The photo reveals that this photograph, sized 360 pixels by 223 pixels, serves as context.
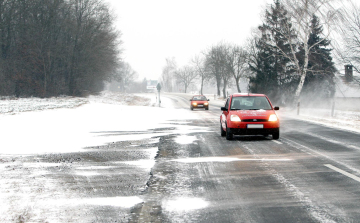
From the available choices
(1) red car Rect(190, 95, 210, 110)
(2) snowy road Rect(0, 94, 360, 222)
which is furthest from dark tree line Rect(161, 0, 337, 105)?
(2) snowy road Rect(0, 94, 360, 222)

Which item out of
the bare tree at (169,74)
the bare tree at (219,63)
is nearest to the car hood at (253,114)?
the bare tree at (219,63)

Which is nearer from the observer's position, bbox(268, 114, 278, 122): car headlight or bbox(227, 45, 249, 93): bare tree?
bbox(268, 114, 278, 122): car headlight

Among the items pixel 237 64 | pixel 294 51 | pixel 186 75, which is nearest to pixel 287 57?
pixel 294 51

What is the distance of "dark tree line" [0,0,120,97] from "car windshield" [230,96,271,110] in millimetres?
32278

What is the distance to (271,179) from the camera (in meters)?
6.58

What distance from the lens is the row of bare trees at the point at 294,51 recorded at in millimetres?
31109

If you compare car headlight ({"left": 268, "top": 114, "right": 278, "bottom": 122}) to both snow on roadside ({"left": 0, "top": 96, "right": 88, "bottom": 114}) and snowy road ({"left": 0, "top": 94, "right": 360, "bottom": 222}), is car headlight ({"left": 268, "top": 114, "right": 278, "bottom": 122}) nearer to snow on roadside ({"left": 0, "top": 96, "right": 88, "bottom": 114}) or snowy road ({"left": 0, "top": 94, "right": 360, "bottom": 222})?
snowy road ({"left": 0, "top": 94, "right": 360, "bottom": 222})

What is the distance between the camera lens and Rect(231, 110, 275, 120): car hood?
12.2 metres

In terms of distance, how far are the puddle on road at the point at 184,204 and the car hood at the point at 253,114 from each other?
7.25m

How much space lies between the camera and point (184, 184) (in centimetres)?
621

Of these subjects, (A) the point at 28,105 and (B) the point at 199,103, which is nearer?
(A) the point at 28,105

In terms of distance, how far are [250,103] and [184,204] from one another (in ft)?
28.9

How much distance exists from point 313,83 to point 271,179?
46.6 metres

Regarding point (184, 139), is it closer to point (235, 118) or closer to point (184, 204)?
point (235, 118)
